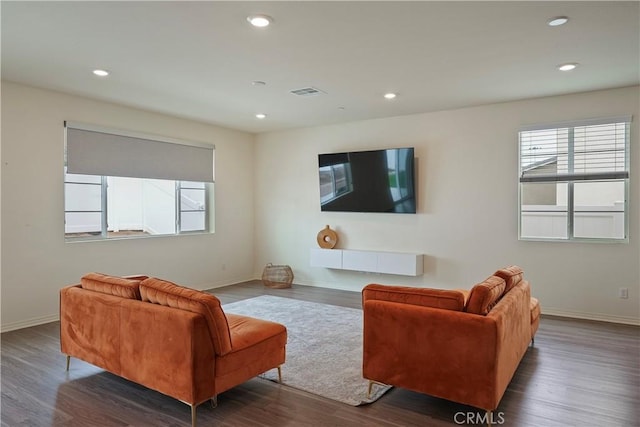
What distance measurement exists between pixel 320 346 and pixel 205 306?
1.78 m

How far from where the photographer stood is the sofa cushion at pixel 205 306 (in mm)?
2537

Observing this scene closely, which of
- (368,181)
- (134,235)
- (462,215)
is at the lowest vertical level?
(134,235)

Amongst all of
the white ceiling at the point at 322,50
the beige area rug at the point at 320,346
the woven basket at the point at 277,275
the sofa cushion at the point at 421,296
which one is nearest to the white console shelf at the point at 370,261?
the woven basket at the point at 277,275

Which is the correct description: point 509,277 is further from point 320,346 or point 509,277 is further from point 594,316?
point 594,316

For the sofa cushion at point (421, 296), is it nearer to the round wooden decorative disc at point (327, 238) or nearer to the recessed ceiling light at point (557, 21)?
the recessed ceiling light at point (557, 21)

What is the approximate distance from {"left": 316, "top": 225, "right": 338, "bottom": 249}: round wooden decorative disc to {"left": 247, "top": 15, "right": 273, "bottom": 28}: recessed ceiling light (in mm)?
4219

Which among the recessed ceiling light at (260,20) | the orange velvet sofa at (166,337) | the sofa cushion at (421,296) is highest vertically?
the recessed ceiling light at (260,20)

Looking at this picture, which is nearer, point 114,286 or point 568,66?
point 114,286

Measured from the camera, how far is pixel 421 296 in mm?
2707

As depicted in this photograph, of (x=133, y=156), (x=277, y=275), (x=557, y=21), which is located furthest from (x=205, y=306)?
(x=277, y=275)

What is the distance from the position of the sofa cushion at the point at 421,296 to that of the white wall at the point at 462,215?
3.14 meters

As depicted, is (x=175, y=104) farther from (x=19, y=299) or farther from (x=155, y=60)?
(x=19, y=299)

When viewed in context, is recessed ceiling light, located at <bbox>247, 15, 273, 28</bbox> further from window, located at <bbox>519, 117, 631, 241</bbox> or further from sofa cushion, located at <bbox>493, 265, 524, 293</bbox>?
window, located at <bbox>519, 117, 631, 241</bbox>

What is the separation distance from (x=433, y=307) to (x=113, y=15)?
299cm
